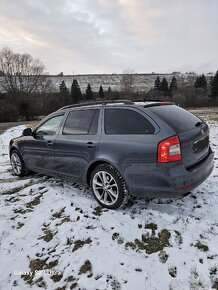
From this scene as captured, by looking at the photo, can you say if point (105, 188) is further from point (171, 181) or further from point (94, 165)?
point (171, 181)

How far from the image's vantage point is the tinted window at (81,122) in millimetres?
4312

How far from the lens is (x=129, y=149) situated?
3.65 m

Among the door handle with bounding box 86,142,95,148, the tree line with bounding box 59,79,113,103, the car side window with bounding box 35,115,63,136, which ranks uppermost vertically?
the tree line with bounding box 59,79,113,103

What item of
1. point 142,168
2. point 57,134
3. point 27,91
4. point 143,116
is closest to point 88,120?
point 57,134

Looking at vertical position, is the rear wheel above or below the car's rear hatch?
below

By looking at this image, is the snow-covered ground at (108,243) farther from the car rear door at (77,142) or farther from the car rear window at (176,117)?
the car rear window at (176,117)

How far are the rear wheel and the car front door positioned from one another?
10.1 inches

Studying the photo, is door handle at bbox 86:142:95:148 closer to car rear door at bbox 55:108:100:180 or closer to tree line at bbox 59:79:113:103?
car rear door at bbox 55:108:100:180

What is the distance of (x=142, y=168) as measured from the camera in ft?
11.6

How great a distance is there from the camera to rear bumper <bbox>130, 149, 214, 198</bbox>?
337cm

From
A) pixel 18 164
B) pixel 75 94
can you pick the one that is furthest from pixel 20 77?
pixel 18 164

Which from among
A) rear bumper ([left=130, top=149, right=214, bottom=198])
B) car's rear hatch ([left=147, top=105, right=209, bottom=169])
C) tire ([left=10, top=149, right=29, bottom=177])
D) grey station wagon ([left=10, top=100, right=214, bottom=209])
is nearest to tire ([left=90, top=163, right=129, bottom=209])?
grey station wagon ([left=10, top=100, right=214, bottom=209])

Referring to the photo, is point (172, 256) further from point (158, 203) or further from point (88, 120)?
point (88, 120)

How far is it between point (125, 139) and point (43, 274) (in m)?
2.03
